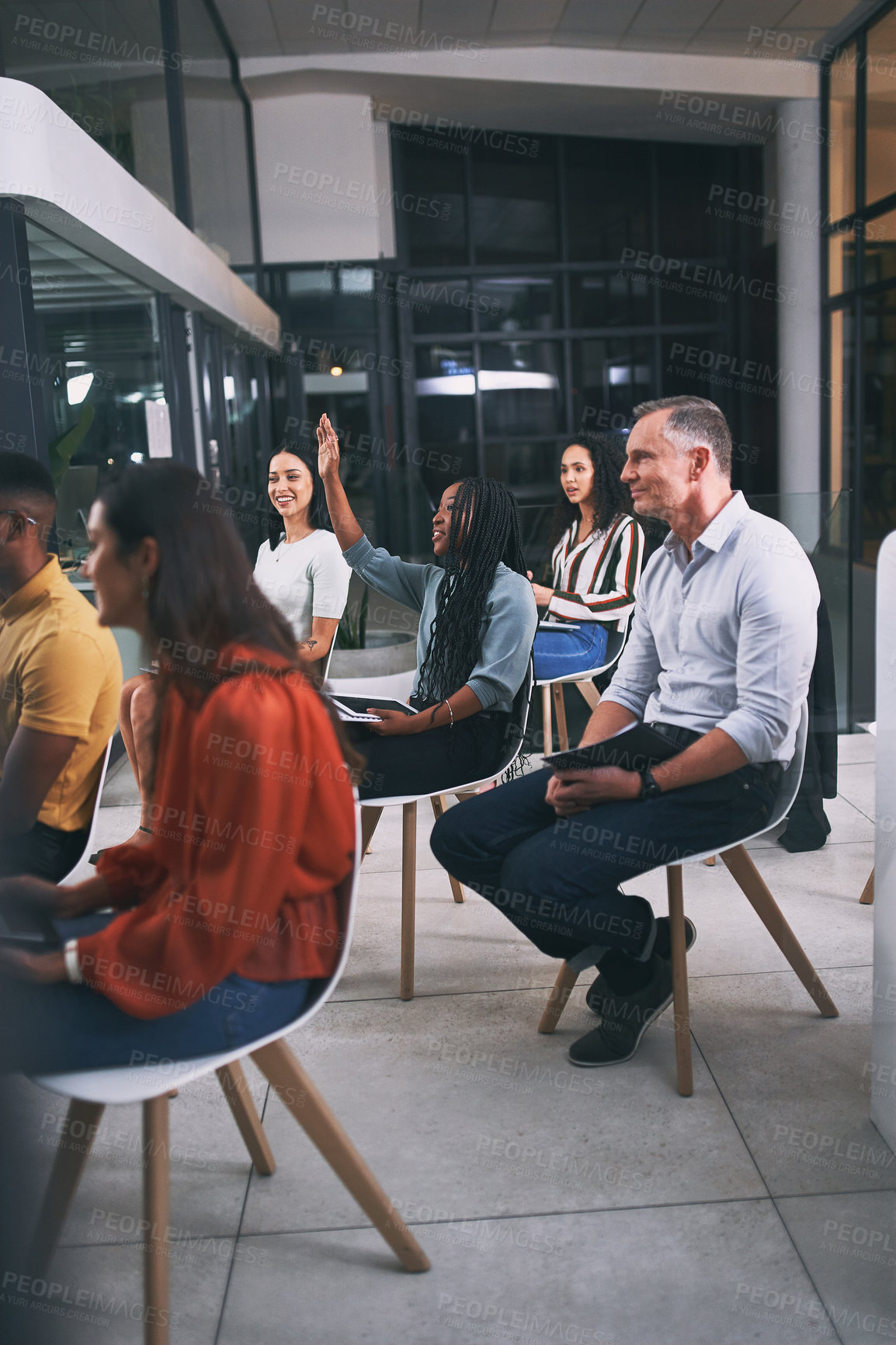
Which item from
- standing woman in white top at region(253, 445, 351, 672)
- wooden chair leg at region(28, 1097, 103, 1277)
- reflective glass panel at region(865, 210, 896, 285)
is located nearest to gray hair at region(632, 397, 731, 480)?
standing woman in white top at region(253, 445, 351, 672)

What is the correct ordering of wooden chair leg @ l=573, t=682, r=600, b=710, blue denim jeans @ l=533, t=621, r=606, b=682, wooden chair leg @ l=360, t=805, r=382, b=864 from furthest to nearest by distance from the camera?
wooden chair leg @ l=573, t=682, r=600, b=710 < blue denim jeans @ l=533, t=621, r=606, b=682 < wooden chair leg @ l=360, t=805, r=382, b=864

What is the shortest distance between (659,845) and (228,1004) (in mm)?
946

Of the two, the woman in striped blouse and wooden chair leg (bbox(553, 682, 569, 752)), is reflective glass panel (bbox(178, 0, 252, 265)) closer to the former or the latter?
the woman in striped blouse

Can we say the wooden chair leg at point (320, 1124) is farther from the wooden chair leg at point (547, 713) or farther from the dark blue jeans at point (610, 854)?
the wooden chair leg at point (547, 713)

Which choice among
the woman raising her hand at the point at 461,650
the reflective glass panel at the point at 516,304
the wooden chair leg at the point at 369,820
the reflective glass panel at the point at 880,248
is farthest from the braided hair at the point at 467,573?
the reflective glass panel at the point at 516,304

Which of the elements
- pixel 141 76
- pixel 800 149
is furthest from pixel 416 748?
pixel 800 149

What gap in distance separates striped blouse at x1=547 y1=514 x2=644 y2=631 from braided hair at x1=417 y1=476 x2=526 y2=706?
1.22 meters

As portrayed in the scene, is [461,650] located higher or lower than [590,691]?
higher

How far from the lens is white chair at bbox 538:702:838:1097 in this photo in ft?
6.46

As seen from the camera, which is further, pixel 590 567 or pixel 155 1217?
pixel 590 567

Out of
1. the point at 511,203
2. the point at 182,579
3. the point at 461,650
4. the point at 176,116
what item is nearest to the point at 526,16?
the point at 511,203

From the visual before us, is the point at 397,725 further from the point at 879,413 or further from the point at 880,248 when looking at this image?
the point at 880,248

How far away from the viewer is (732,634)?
207cm

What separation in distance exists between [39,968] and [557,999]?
123 centimetres
